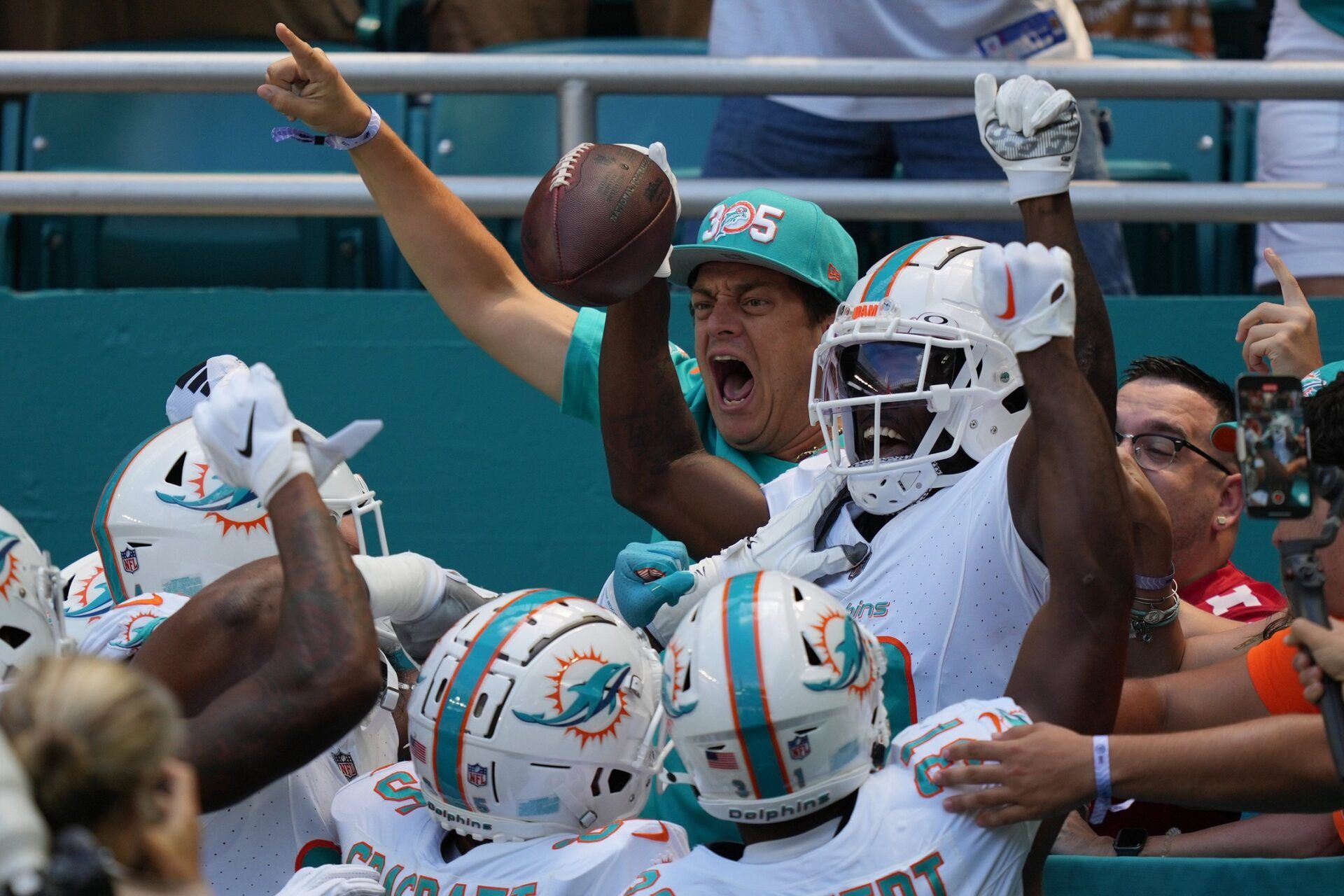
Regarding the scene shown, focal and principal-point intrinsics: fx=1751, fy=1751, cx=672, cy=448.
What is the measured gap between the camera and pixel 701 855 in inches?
104

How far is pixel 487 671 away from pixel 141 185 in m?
2.40

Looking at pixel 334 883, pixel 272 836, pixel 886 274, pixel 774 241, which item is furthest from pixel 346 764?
pixel 774 241

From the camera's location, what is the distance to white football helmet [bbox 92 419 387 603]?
349cm

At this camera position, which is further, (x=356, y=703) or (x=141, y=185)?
(x=141, y=185)

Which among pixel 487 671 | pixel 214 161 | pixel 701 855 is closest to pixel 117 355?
pixel 214 161

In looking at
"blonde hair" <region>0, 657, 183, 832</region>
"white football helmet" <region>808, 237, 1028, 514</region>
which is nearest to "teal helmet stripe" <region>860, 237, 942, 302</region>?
"white football helmet" <region>808, 237, 1028, 514</region>

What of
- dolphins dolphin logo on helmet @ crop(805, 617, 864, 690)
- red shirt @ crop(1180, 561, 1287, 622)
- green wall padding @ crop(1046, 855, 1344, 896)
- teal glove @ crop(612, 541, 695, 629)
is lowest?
red shirt @ crop(1180, 561, 1287, 622)

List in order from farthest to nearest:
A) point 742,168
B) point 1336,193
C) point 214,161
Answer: point 214,161, point 742,168, point 1336,193

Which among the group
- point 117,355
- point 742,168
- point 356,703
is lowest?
point 117,355

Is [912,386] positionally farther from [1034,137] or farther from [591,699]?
[591,699]

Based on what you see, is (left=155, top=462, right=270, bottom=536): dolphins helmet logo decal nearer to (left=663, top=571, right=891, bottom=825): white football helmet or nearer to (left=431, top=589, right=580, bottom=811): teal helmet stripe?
(left=431, top=589, right=580, bottom=811): teal helmet stripe

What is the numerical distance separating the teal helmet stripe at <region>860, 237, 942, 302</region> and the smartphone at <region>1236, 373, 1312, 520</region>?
3.22 ft

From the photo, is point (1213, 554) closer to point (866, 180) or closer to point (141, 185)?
point (866, 180)

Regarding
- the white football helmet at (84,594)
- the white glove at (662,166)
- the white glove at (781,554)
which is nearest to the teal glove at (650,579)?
the white glove at (781,554)
